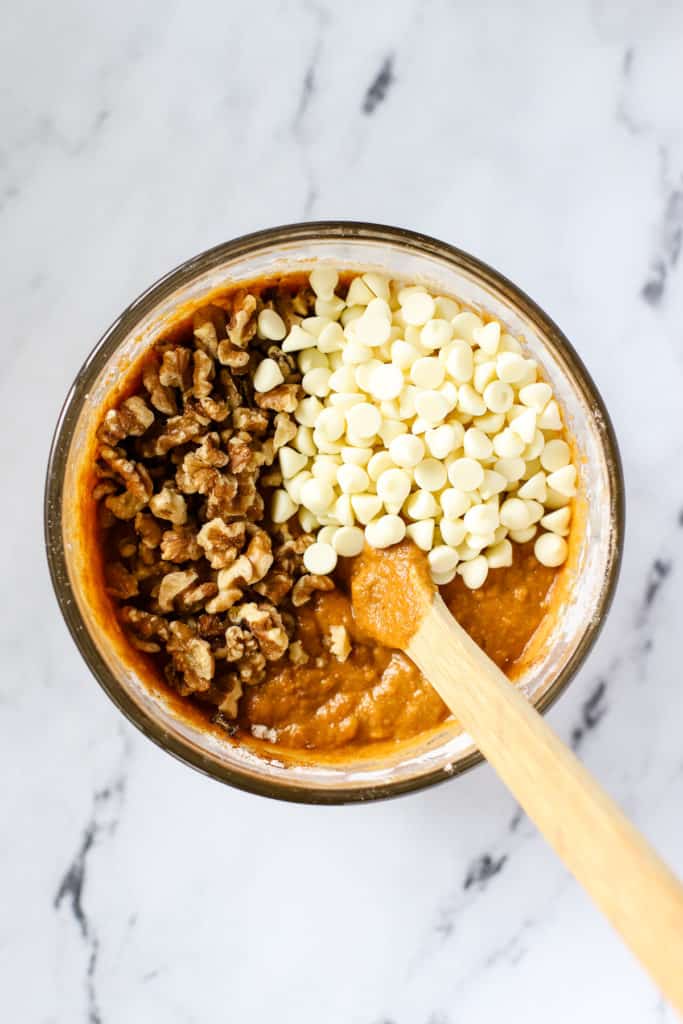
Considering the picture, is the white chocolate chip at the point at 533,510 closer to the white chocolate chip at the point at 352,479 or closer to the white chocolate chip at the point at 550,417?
the white chocolate chip at the point at 550,417

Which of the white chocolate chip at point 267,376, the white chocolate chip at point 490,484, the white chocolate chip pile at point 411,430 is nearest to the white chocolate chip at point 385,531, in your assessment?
the white chocolate chip pile at point 411,430

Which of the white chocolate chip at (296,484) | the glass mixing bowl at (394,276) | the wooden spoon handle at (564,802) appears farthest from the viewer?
the white chocolate chip at (296,484)

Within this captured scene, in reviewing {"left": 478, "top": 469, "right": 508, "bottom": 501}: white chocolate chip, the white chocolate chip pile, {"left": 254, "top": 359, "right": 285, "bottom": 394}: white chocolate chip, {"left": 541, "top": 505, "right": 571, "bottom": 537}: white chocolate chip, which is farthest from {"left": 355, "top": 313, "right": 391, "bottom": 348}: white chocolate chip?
{"left": 541, "top": 505, "right": 571, "bottom": 537}: white chocolate chip

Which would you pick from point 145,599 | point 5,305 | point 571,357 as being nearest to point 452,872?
point 145,599

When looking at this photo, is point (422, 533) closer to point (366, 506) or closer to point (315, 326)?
point (366, 506)

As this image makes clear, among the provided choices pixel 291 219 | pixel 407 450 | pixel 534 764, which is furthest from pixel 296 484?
pixel 534 764

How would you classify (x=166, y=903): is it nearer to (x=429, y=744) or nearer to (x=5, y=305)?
(x=429, y=744)

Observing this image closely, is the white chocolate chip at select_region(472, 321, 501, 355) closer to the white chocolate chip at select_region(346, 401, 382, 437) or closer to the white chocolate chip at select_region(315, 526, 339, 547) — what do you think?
the white chocolate chip at select_region(346, 401, 382, 437)
